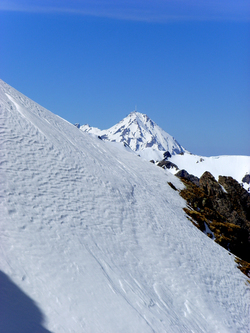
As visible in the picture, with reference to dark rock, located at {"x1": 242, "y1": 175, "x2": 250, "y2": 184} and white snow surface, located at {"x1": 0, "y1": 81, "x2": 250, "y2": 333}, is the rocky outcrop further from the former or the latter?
dark rock, located at {"x1": 242, "y1": 175, "x2": 250, "y2": 184}

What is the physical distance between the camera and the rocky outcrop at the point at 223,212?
27125 mm

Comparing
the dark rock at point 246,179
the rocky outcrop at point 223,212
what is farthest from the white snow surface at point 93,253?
the dark rock at point 246,179

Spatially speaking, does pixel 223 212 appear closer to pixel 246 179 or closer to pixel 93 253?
pixel 93 253

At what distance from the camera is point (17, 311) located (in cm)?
1030

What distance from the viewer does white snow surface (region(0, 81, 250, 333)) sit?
1186cm

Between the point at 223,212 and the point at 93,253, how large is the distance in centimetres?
2258

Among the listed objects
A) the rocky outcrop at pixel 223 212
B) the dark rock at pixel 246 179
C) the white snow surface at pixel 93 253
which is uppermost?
the dark rock at pixel 246 179

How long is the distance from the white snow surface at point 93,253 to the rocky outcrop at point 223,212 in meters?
2.39

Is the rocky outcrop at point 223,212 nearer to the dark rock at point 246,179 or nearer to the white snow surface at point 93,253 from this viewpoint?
the white snow surface at point 93,253

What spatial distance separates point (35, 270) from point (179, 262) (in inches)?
422

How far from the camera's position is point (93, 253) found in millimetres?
15648

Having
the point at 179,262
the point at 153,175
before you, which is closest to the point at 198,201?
the point at 153,175

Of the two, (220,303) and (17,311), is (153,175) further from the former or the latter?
(17,311)

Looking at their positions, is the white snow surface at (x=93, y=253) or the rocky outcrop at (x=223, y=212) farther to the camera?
the rocky outcrop at (x=223, y=212)
